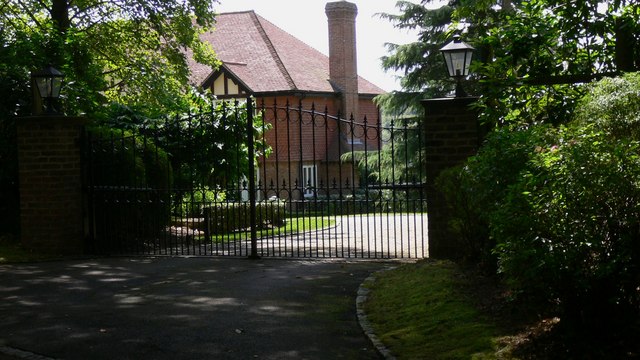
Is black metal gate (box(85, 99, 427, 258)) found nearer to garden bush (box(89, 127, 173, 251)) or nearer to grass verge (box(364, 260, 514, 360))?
garden bush (box(89, 127, 173, 251))

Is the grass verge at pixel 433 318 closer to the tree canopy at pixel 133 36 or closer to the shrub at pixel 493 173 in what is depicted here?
the shrub at pixel 493 173

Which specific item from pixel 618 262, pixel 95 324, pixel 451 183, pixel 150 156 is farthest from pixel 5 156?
pixel 618 262

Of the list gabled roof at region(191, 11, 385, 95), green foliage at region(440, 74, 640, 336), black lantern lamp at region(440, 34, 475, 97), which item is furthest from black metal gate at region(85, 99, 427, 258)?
gabled roof at region(191, 11, 385, 95)

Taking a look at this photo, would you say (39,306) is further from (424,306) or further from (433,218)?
(433,218)

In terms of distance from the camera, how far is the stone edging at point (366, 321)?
595 centimetres

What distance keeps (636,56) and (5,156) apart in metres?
10.0

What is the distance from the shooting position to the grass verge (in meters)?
5.61

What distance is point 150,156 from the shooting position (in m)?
14.9

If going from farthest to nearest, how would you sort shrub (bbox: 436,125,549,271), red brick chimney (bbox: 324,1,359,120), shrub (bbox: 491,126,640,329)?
red brick chimney (bbox: 324,1,359,120)
shrub (bbox: 436,125,549,271)
shrub (bbox: 491,126,640,329)

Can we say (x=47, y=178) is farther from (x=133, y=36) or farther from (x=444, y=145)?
(x=133, y=36)

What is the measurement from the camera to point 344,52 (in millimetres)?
37250

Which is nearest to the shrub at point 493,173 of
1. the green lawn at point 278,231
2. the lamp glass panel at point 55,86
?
the green lawn at point 278,231

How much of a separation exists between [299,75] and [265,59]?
71.8 inches

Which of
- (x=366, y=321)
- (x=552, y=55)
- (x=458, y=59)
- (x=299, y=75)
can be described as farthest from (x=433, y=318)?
(x=299, y=75)
